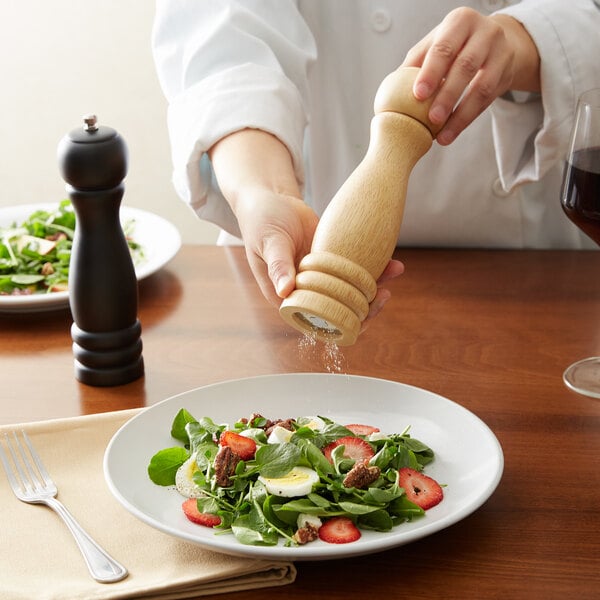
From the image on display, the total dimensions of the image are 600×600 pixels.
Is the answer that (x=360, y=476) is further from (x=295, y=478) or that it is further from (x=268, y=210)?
(x=268, y=210)

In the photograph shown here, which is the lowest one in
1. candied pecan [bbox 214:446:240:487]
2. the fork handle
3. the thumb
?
the fork handle

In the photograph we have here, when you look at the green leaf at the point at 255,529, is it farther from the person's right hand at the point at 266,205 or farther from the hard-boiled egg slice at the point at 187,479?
the person's right hand at the point at 266,205

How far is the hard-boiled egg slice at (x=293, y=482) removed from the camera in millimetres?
803

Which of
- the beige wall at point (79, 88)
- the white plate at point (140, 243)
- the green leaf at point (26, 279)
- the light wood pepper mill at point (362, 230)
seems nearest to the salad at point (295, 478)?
the light wood pepper mill at point (362, 230)

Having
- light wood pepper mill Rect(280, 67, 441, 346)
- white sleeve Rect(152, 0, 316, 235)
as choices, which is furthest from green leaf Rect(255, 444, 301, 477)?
white sleeve Rect(152, 0, 316, 235)

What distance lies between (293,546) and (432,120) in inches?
17.9

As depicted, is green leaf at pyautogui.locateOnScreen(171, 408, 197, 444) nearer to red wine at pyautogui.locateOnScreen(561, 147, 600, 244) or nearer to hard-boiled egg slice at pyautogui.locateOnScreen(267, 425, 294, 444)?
hard-boiled egg slice at pyautogui.locateOnScreen(267, 425, 294, 444)

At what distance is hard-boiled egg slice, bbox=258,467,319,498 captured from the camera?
80 centimetres

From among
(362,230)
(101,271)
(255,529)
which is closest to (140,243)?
(101,271)

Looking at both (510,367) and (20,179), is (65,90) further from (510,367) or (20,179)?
(510,367)

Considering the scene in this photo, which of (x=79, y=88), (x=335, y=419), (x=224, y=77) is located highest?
(x=224, y=77)

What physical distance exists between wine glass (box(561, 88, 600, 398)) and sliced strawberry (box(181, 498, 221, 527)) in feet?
1.63

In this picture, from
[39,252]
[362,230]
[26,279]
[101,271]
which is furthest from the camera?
[39,252]

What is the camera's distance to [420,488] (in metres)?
0.85
